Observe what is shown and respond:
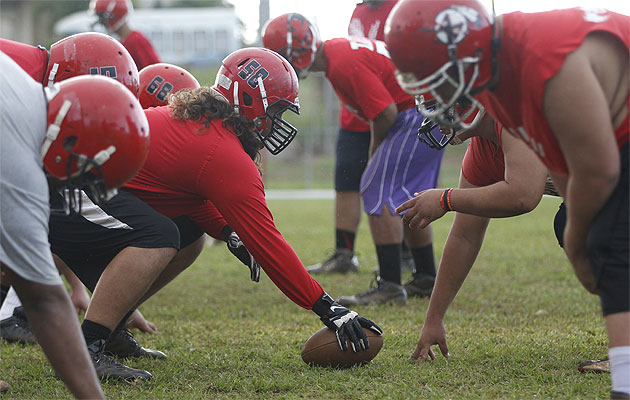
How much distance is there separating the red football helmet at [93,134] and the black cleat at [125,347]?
4.62 ft

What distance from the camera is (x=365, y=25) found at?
614 centimetres

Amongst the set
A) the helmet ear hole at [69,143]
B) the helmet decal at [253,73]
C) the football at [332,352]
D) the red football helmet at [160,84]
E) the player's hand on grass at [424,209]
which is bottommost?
the football at [332,352]

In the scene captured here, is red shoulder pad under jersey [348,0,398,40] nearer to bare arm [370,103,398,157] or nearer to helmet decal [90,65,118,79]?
bare arm [370,103,398,157]

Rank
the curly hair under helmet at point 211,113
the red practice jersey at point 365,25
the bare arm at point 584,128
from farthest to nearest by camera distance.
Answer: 1. the red practice jersey at point 365,25
2. the curly hair under helmet at point 211,113
3. the bare arm at point 584,128

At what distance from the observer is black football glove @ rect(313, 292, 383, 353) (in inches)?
133

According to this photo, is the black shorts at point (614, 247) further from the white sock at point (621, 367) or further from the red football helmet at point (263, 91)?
the red football helmet at point (263, 91)

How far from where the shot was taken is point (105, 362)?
3271 mm

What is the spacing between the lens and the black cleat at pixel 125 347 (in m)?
3.65

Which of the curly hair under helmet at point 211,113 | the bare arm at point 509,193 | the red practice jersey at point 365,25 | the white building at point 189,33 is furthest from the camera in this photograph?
the white building at point 189,33

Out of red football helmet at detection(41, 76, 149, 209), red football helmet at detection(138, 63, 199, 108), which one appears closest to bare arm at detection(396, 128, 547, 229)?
red football helmet at detection(41, 76, 149, 209)

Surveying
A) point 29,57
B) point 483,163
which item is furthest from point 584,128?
point 29,57

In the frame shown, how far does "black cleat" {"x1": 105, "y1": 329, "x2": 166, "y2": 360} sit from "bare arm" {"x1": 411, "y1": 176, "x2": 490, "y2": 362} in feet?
4.31

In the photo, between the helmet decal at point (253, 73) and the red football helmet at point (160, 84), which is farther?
the red football helmet at point (160, 84)

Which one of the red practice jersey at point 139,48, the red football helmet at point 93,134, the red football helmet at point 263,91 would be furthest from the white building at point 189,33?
the red football helmet at point 93,134
